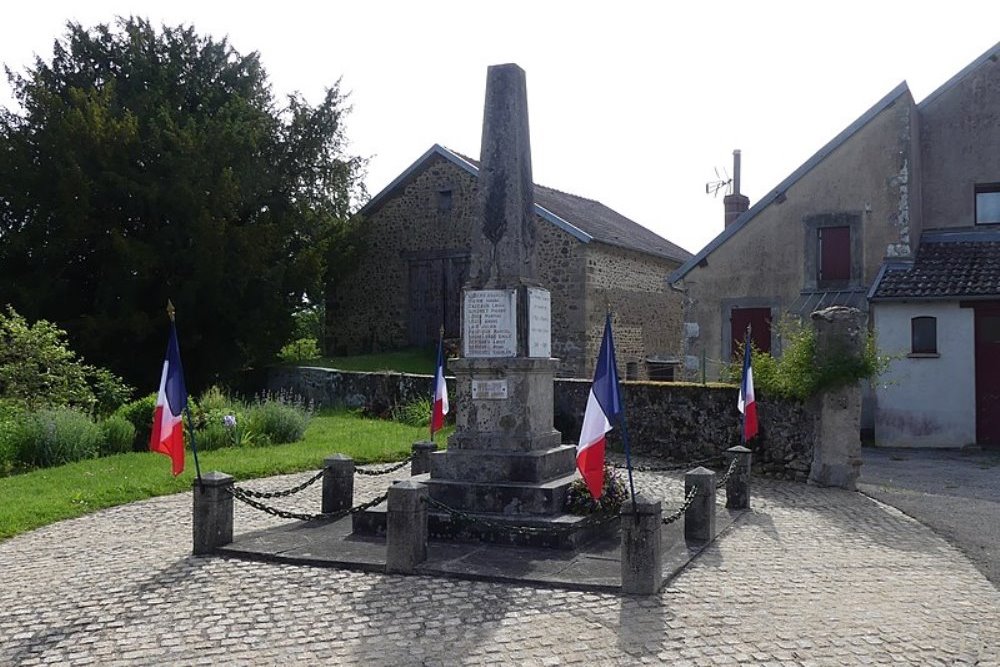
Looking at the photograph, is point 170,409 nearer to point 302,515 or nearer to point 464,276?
point 302,515

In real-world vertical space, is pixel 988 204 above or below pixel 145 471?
above

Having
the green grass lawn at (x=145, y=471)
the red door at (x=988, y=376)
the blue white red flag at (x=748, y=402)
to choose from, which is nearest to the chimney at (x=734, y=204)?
the red door at (x=988, y=376)

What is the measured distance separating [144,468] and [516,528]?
671 centimetres

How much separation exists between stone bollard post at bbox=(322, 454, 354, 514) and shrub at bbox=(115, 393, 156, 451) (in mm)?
5891

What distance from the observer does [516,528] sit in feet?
23.9

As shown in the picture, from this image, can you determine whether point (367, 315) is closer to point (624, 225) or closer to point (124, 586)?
point (624, 225)

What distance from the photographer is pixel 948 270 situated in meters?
Answer: 17.2

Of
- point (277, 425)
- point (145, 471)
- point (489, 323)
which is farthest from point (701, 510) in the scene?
point (277, 425)

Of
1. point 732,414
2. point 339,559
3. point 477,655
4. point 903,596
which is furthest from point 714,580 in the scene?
point 732,414

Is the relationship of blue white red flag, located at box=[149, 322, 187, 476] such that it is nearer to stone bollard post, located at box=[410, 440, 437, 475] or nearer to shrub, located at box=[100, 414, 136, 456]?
stone bollard post, located at box=[410, 440, 437, 475]

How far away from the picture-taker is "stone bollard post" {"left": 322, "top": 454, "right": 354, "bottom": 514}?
362 inches

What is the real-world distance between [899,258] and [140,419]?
15040 mm

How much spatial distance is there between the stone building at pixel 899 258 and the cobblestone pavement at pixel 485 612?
9.80 meters

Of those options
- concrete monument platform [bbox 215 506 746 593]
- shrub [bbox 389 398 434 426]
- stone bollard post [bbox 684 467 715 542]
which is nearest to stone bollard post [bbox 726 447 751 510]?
concrete monument platform [bbox 215 506 746 593]
